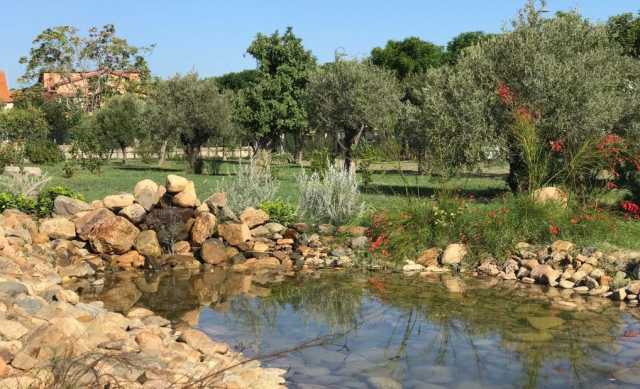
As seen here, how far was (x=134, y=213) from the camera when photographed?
12.4 m

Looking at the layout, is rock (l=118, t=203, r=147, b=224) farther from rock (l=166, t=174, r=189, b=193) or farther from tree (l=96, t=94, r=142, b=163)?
tree (l=96, t=94, r=142, b=163)

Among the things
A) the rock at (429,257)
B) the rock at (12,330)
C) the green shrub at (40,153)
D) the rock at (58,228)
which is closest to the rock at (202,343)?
the rock at (12,330)

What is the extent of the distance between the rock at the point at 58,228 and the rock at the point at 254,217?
311 centimetres

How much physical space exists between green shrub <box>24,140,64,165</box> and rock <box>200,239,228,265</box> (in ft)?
96.7

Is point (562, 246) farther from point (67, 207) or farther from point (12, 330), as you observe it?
point (67, 207)

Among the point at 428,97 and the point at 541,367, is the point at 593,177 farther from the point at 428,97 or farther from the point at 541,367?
the point at 541,367

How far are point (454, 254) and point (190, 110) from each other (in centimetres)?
2508

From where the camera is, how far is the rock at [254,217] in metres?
13.3

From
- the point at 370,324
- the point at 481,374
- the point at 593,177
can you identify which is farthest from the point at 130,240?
the point at 593,177

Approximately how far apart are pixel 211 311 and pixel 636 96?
633 inches

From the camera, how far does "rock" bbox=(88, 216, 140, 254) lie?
1192cm

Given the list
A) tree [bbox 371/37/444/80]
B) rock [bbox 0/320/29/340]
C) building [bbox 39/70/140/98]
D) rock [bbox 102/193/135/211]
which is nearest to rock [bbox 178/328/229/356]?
rock [bbox 0/320/29/340]

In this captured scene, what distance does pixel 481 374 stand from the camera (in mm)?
6488

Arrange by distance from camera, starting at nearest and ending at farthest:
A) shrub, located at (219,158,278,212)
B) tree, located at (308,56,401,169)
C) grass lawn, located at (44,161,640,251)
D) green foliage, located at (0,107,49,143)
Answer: grass lawn, located at (44,161,640,251) → shrub, located at (219,158,278,212) → tree, located at (308,56,401,169) → green foliage, located at (0,107,49,143)
